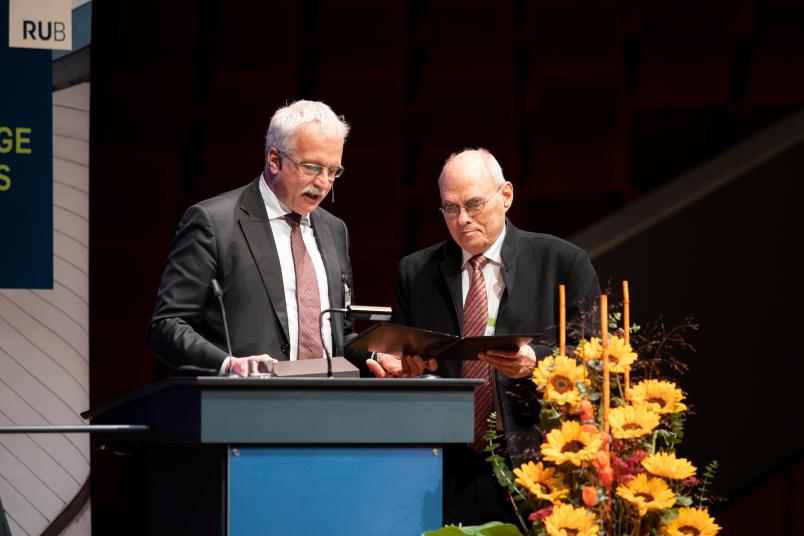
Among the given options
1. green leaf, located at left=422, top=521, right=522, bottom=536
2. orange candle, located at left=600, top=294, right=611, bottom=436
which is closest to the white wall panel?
green leaf, located at left=422, top=521, right=522, bottom=536

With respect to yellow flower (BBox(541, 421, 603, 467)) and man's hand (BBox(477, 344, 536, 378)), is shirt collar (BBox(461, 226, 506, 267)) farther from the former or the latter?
yellow flower (BBox(541, 421, 603, 467))

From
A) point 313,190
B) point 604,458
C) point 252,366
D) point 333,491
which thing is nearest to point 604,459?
point 604,458

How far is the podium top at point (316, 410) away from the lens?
1.45 m

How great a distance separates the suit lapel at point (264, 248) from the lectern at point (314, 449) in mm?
421

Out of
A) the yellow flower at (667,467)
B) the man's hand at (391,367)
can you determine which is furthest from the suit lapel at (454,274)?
the yellow flower at (667,467)

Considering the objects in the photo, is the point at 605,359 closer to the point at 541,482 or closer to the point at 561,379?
the point at 561,379

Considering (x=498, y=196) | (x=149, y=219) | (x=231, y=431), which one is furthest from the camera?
(x=149, y=219)

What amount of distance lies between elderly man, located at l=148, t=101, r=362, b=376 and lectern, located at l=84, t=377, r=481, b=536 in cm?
33

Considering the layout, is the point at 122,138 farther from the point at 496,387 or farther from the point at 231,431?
the point at 231,431

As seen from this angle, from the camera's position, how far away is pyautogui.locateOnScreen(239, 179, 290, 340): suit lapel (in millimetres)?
1951

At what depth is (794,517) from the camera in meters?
2.90

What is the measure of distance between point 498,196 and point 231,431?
83 centimetres

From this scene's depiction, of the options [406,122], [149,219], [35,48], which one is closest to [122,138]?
[149,219]

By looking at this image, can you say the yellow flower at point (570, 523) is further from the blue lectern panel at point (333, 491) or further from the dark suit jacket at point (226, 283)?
the dark suit jacket at point (226, 283)
